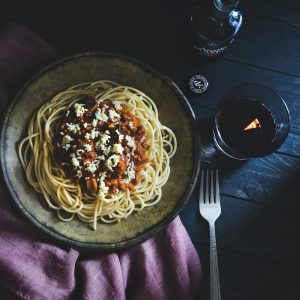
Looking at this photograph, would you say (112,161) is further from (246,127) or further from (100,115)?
(246,127)

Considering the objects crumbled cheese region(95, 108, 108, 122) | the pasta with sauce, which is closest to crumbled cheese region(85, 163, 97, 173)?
the pasta with sauce

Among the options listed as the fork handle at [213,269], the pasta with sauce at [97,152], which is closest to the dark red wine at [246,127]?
the pasta with sauce at [97,152]

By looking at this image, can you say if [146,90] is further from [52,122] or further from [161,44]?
[52,122]

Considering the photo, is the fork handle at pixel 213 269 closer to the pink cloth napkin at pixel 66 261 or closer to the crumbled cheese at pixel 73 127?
the pink cloth napkin at pixel 66 261

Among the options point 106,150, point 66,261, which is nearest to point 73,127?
point 106,150

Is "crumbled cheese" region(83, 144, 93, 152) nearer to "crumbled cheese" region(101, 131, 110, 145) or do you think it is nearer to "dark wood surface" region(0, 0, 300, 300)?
"crumbled cheese" region(101, 131, 110, 145)

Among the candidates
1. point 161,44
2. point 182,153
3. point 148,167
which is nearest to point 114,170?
point 148,167

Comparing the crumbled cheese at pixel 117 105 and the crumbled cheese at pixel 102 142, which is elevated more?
the crumbled cheese at pixel 117 105

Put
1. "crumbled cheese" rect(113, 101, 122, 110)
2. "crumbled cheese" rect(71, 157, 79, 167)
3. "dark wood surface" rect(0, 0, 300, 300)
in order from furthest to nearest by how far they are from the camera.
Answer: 1. "dark wood surface" rect(0, 0, 300, 300)
2. "crumbled cheese" rect(113, 101, 122, 110)
3. "crumbled cheese" rect(71, 157, 79, 167)
